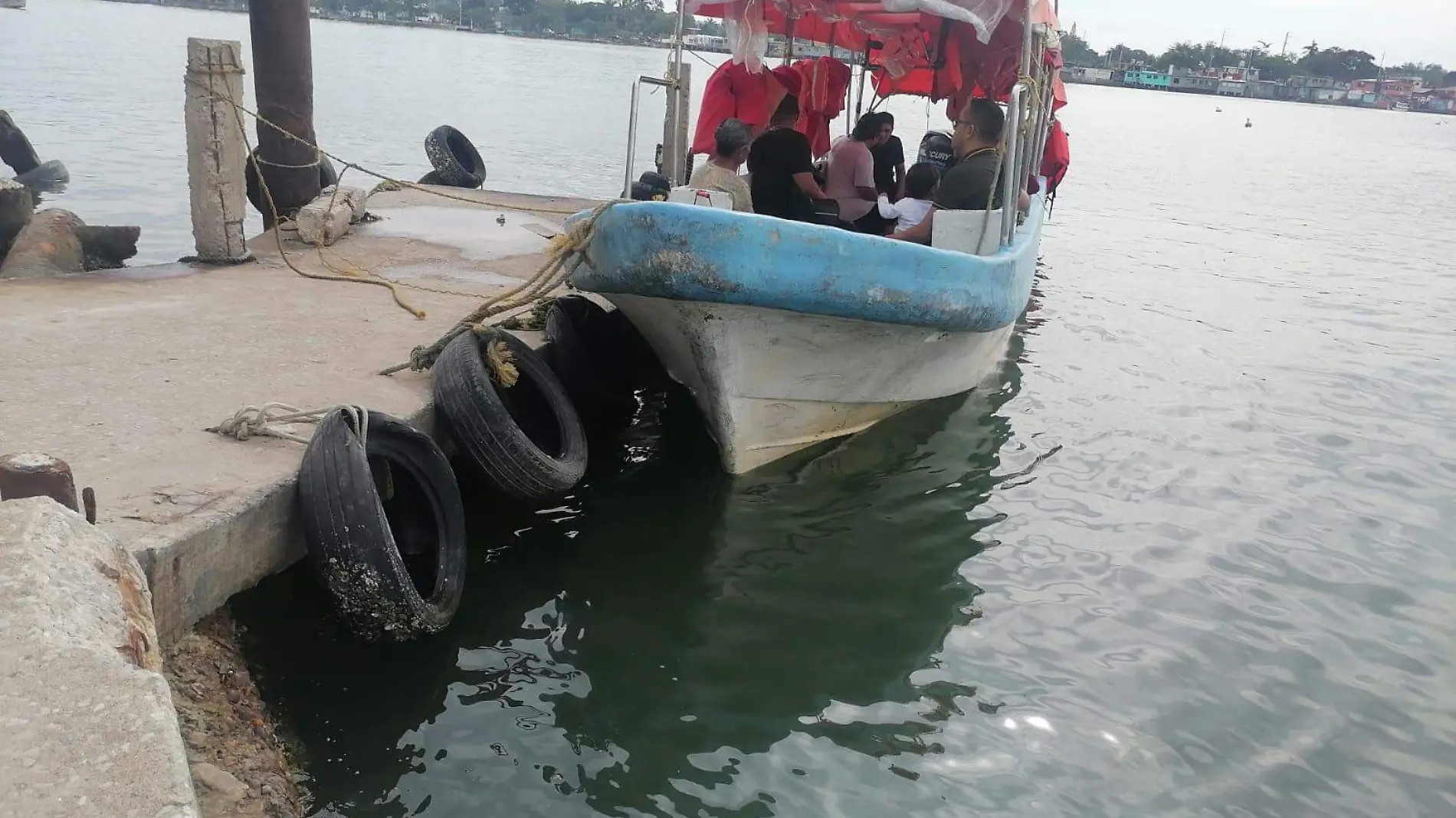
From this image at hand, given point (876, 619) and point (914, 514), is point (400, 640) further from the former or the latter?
point (914, 514)

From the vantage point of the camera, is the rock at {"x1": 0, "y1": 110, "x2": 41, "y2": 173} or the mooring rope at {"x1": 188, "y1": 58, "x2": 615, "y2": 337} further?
the rock at {"x1": 0, "y1": 110, "x2": 41, "y2": 173}

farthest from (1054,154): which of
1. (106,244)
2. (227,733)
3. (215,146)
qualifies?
(227,733)

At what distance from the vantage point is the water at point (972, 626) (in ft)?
12.1

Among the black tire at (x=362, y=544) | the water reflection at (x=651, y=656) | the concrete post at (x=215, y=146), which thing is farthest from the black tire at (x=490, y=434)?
the concrete post at (x=215, y=146)

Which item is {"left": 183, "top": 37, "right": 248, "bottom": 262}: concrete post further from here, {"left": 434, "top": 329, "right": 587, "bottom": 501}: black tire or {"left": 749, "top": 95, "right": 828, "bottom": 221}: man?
{"left": 749, "top": 95, "right": 828, "bottom": 221}: man

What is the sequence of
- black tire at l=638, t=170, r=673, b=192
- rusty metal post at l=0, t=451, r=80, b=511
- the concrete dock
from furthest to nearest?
black tire at l=638, t=170, r=673, b=192 → rusty metal post at l=0, t=451, r=80, b=511 → the concrete dock

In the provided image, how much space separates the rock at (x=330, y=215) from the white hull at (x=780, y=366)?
320 cm

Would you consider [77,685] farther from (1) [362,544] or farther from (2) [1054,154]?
→ (2) [1054,154]

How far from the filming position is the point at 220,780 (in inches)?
111

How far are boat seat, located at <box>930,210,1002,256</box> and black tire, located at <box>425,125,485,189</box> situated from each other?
7.76 meters

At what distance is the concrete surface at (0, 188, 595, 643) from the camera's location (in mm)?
3439

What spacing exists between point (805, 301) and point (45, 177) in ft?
49.3

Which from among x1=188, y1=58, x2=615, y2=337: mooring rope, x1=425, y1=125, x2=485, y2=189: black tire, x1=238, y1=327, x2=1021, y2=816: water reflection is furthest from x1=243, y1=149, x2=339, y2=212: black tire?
x1=238, y1=327, x2=1021, y2=816: water reflection

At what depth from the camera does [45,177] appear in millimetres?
15648
